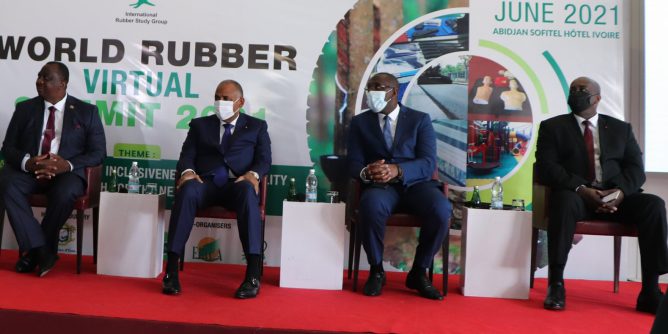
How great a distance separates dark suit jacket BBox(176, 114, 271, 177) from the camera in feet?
11.9

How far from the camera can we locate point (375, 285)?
3.19m

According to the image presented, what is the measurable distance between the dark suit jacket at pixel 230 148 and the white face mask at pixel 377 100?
2.47 feet

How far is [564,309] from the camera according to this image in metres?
3.00

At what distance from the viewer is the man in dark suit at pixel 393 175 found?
10.5 ft

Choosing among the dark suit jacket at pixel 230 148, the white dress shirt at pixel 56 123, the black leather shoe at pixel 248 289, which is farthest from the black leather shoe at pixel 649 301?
the white dress shirt at pixel 56 123

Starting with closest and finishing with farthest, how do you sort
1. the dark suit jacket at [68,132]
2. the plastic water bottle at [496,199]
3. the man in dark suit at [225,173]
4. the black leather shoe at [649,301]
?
the black leather shoe at [649,301] → the man in dark suit at [225,173] → the plastic water bottle at [496,199] → the dark suit jacket at [68,132]

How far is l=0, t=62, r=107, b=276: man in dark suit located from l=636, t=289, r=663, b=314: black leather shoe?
338 centimetres

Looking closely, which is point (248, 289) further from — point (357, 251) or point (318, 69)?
point (318, 69)

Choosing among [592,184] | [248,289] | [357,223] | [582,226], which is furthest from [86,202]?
[592,184]

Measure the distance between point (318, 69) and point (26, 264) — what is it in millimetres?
2366

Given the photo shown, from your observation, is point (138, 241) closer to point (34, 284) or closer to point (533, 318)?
point (34, 284)

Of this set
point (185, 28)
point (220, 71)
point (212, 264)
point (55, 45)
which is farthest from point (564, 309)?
point (55, 45)

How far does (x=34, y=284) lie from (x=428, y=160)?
2.41 meters

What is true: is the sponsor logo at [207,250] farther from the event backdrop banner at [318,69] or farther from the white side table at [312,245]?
the white side table at [312,245]
